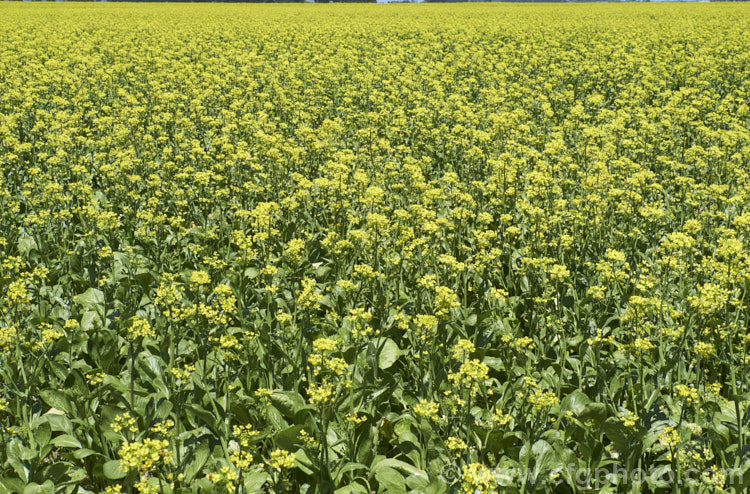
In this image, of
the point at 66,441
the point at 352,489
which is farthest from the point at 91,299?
the point at 352,489

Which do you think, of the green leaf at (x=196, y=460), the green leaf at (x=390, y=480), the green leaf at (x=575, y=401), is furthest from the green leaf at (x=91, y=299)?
the green leaf at (x=575, y=401)

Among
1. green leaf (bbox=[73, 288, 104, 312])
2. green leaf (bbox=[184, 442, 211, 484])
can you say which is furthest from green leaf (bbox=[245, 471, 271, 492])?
green leaf (bbox=[73, 288, 104, 312])

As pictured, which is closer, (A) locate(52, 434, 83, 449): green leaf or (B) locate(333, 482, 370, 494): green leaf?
(B) locate(333, 482, 370, 494): green leaf

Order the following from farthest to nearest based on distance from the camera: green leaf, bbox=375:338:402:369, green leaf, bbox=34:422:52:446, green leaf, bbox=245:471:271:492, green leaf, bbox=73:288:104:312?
green leaf, bbox=73:288:104:312 < green leaf, bbox=375:338:402:369 < green leaf, bbox=34:422:52:446 < green leaf, bbox=245:471:271:492

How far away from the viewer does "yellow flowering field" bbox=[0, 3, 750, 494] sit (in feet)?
12.6

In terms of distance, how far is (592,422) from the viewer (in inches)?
159

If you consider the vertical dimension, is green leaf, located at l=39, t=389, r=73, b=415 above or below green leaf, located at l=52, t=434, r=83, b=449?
above

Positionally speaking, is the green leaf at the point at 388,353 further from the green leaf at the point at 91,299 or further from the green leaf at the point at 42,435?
the green leaf at the point at 91,299

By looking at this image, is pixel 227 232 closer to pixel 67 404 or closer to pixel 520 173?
pixel 67 404

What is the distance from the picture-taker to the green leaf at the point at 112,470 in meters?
3.77

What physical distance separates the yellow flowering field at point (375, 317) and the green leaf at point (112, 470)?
0.07ft

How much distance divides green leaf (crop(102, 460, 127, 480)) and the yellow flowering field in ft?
0.07

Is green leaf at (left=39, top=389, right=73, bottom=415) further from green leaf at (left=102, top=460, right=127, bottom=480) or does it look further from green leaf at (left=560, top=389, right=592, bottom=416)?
green leaf at (left=560, top=389, right=592, bottom=416)

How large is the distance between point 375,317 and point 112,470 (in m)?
2.79
